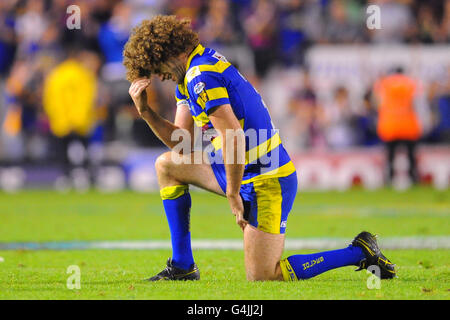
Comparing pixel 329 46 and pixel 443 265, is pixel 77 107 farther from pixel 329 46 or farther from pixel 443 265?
pixel 443 265

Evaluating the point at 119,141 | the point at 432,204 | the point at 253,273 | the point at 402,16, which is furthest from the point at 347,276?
the point at 402,16

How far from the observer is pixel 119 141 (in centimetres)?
1750

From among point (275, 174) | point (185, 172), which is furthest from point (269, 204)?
point (185, 172)

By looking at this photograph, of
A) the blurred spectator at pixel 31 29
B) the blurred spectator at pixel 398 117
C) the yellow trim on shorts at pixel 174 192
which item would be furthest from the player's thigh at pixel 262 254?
the blurred spectator at pixel 31 29

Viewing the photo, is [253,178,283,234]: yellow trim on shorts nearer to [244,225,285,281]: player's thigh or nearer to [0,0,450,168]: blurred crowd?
[244,225,285,281]: player's thigh

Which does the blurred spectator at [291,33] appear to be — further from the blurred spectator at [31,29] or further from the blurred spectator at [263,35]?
the blurred spectator at [31,29]

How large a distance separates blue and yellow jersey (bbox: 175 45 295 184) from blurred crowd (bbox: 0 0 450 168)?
35.9ft

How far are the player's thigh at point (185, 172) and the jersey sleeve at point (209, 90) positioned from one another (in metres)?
0.76

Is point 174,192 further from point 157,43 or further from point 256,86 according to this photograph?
point 256,86

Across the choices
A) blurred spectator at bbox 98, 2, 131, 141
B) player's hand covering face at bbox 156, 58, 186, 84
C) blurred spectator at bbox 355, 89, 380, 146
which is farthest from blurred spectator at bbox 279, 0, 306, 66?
player's hand covering face at bbox 156, 58, 186, 84

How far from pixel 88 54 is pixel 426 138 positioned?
23.7 ft

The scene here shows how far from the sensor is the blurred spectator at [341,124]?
56.6 feet

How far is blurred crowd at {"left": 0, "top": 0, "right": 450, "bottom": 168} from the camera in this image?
1723 centimetres

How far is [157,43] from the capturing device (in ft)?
18.6
